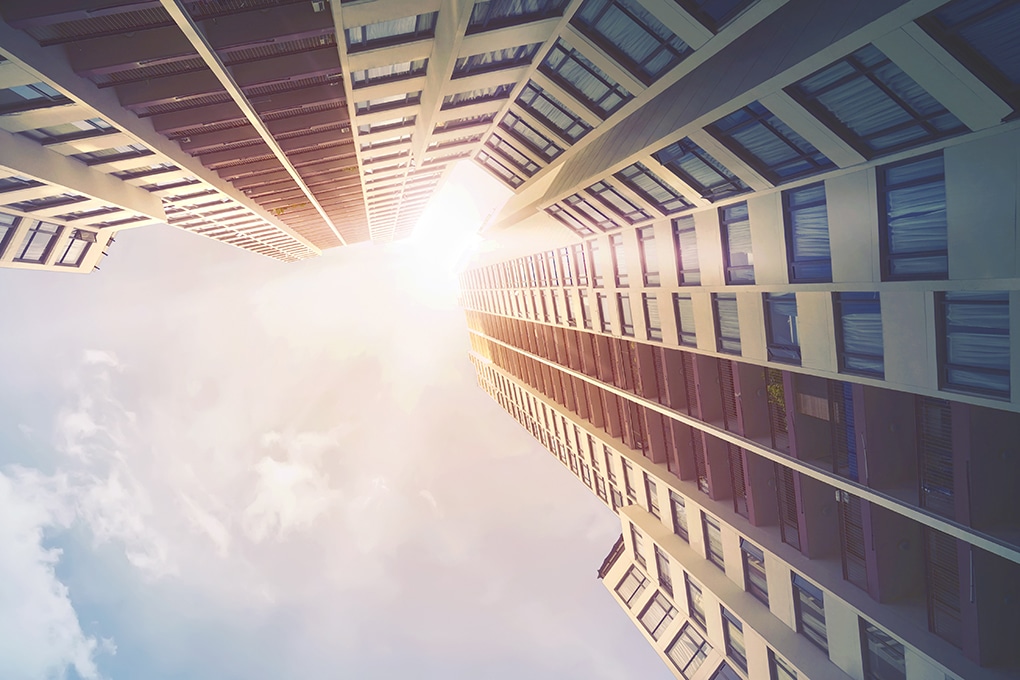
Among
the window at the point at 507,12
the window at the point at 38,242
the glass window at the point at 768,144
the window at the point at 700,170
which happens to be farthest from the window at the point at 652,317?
the window at the point at 38,242

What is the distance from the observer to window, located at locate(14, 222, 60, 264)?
32.9 m

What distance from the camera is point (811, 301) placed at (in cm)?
1502

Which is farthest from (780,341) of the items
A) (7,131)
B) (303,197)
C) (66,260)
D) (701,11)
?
(66,260)

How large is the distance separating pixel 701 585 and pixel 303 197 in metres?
43.3

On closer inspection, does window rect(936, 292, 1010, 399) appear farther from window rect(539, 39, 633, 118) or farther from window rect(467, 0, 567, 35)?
window rect(467, 0, 567, 35)

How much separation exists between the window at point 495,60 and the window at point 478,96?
3.13 meters

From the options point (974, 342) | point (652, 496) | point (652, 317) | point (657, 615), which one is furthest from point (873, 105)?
point (657, 615)

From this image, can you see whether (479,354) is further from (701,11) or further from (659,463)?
(701,11)

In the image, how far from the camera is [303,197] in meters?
47.8

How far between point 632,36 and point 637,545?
2818 centimetres

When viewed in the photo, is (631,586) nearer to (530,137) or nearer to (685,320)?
(685,320)

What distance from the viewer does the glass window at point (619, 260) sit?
27.0 metres

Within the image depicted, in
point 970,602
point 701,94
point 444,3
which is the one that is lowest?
point 970,602

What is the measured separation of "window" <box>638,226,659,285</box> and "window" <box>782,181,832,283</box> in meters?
8.05
